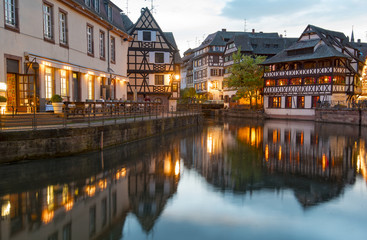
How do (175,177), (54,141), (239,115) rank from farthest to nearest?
(239,115), (54,141), (175,177)

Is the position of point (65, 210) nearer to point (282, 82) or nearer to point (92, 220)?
point (92, 220)

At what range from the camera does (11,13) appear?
1523 cm

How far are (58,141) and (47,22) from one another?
829 cm

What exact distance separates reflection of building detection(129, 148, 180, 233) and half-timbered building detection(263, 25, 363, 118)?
117 ft

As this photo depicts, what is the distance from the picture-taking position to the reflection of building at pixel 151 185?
7559mm

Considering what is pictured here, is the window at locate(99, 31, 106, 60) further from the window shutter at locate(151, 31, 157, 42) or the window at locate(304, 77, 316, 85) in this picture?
the window at locate(304, 77, 316, 85)

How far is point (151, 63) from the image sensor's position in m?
42.7

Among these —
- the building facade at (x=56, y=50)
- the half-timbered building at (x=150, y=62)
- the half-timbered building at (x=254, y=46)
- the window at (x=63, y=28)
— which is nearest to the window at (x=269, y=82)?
the half-timbered building at (x=254, y=46)

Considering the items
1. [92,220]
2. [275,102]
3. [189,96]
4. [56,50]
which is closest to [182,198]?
[92,220]

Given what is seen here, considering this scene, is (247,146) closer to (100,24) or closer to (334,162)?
(334,162)

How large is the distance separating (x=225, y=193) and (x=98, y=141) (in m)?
7.86

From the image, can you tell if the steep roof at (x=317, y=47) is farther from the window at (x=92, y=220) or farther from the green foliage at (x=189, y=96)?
the window at (x=92, y=220)

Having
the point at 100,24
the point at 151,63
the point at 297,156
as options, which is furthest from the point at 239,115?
A: the point at 297,156

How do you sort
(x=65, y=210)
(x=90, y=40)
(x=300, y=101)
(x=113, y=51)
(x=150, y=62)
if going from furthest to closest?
(x=300, y=101) < (x=150, y=62) < (x=113, y=51) < (x=90, y=40) < (x=65, y=210)
